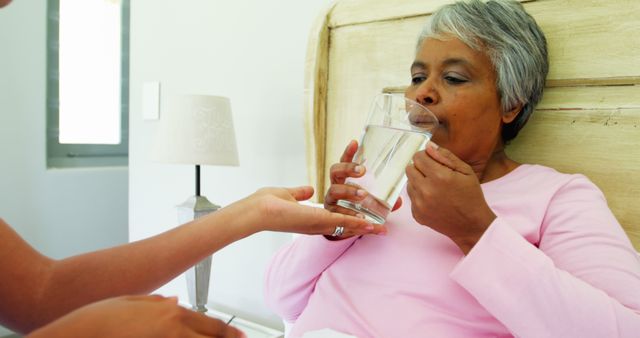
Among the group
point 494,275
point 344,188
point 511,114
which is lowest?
point 494,275

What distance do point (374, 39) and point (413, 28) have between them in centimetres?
11

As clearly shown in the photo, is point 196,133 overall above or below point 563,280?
above

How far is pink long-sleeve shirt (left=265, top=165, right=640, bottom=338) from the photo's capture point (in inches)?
27.9

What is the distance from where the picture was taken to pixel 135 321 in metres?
0.24

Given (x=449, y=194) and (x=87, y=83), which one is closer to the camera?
(x=449, y=194)

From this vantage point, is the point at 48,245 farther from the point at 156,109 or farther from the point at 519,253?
the point at 519,253

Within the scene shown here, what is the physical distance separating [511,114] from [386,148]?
37 centimetres

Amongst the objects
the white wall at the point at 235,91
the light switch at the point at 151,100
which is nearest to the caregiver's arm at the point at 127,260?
the white wall at the point at 235,91

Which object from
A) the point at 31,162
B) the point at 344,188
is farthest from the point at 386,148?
the point at 31,162

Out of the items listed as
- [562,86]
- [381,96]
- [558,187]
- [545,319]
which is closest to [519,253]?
[545,319]

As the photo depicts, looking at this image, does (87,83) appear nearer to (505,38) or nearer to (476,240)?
(505,38)

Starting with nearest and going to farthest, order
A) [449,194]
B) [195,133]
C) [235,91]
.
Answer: [449,194]
[195,133]
[235,91]

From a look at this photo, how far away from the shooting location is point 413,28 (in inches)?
47.0

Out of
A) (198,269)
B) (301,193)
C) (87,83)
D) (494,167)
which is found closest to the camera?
(301,193)
